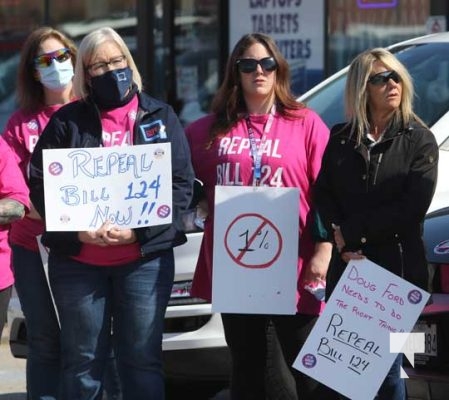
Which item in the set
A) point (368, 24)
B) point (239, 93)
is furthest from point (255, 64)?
point (368, 24)

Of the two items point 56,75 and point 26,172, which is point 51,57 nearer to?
point 56,75

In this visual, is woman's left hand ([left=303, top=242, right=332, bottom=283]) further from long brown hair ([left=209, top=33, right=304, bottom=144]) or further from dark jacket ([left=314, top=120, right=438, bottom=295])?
long brown hair ([left=209, top=33, right=304, bottom=144])

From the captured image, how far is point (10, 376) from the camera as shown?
8211mm

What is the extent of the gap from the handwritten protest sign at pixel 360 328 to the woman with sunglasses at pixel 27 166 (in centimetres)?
139

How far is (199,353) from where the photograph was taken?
6453 millimetres

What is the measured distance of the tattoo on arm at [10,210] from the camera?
17.2 ft

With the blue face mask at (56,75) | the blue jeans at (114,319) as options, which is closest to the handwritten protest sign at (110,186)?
the blue jeans at (114,319)

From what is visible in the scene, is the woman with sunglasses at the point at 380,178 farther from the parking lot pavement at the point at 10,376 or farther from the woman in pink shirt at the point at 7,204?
the parking lot pavement at the point at 10,376

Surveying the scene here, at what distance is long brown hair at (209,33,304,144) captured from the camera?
18.4 feet

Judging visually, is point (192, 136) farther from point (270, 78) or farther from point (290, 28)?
point (290, 28)

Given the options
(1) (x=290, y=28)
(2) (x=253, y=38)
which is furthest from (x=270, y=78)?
(1) (x=290, y=28)

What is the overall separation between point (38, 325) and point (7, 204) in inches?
39.2

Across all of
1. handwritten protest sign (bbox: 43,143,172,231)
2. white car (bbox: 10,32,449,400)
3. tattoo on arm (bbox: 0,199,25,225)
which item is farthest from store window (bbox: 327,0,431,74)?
tattoo on arm (bbox: 0,199,25,225)

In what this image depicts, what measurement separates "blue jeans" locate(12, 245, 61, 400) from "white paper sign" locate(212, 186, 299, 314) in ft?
3.04
